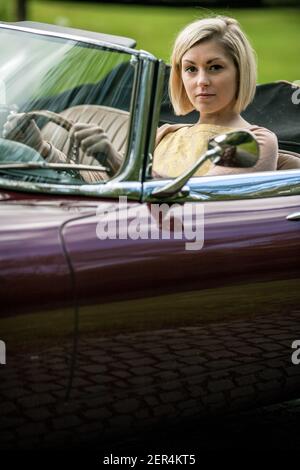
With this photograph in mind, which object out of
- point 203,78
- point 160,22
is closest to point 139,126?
point 203,78

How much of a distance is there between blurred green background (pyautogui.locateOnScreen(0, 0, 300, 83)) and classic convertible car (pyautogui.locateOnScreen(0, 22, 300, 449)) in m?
11.4

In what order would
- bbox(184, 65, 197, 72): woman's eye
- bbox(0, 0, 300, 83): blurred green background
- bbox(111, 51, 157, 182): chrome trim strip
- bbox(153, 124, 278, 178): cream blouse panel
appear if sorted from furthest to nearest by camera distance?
bbox(0, 0, 300, 83): blurred green background → bbox(184, 65, 197, 72): woman's eye → bbox(153, 124, 278, 178): cream blouse panel → bbox(111, 51, 157, 182): chrome trim strip

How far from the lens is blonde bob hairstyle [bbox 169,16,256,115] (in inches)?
154

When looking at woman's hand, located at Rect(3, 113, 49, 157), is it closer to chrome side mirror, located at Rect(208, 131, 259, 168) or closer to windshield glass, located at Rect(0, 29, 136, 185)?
windshield glass, located at Rect(0, 29, 136, 185)

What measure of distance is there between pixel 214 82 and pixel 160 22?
13816 mm

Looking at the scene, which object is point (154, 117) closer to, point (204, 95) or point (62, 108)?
point (62, 108)

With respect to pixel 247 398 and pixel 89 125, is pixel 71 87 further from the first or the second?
pixel 247 398

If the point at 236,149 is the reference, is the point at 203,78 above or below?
above

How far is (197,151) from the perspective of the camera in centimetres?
385

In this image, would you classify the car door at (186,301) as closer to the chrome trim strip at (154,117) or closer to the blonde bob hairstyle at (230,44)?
the chrome trim strip at (154,117)

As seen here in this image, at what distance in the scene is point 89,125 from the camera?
3.48m

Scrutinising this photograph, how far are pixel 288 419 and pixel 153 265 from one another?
4.38 feet

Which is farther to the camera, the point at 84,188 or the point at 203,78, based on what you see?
the point at 203,78

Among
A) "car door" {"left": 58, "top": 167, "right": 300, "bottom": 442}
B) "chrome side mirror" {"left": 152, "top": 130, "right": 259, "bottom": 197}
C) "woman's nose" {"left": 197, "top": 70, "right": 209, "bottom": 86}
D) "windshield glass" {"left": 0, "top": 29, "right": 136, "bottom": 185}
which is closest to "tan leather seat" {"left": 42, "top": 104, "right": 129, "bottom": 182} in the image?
"windshield glass" {"left": 0, "top": 29, "right": 136, "bottom": 185}
